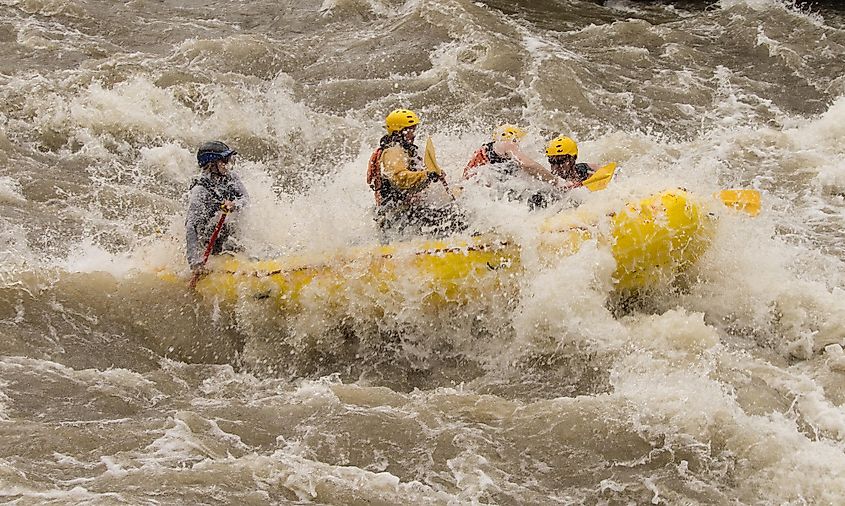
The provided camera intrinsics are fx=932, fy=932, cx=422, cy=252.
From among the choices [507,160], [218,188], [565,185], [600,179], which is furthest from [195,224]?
[600,179]

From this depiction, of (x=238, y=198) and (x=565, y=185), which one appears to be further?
(x=565, y=185)

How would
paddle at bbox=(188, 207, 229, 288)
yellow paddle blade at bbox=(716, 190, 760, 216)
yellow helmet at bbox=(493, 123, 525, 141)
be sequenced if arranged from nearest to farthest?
paddle at bbox=(188, 207, 229, 288) < yellow paddle blade at bbox=(716, 190, 760, 216) < yellow helmet at bbox=(493, 123, 525, 141)

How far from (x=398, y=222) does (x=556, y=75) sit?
519 cm

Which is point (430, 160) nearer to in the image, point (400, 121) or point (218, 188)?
point (400, 121)

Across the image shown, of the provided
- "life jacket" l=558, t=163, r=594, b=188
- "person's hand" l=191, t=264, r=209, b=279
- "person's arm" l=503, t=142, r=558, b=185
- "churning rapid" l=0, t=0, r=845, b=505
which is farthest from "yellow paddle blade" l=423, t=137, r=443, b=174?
"person's hand" l=191, t=264, r=209, b=279

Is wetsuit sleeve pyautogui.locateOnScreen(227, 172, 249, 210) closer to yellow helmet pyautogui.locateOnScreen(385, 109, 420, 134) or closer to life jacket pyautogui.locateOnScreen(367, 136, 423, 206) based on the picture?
life jacket pyautogui.locateOnScreen(367, 136, 423, 206)

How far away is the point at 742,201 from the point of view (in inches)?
266

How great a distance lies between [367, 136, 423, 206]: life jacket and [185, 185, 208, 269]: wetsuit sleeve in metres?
1.24

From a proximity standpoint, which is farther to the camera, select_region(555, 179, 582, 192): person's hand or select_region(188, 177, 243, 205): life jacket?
select_region(555, 179, 582, 192): person's hand

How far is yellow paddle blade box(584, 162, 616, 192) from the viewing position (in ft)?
23.5

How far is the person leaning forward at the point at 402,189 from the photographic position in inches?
268

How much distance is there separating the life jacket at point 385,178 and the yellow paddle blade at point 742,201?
223cm

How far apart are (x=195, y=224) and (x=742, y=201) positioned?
3.95 m

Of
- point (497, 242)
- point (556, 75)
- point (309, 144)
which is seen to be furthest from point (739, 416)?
point (556, 75)
